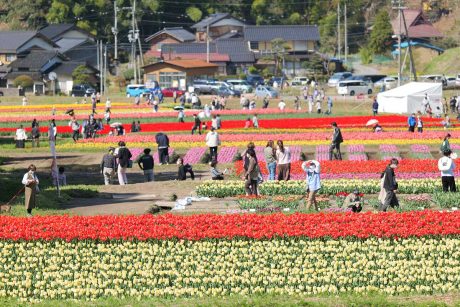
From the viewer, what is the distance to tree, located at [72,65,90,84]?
10338 centimetres

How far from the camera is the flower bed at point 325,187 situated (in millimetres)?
33656

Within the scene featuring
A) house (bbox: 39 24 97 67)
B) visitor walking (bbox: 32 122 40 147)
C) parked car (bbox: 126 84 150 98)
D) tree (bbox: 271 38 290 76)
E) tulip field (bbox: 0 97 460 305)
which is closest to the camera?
tulip field (bbox: 0 97 460 305)

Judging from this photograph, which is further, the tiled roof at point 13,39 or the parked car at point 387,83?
the tiled roof at point 13,39

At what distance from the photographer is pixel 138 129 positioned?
6094cm

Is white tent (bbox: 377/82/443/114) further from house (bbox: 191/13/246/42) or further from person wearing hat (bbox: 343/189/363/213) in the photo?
house (bbox: 191/13/246/42)

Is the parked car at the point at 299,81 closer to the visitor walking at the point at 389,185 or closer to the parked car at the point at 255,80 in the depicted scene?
the parked car at the point at 255,80

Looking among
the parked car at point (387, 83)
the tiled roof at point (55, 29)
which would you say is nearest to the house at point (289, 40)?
the tiled roof at point (55, 29)

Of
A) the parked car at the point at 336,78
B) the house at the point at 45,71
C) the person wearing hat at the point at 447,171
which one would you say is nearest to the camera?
the person wearing hat at the point at 447,171

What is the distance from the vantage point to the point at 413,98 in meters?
73.2

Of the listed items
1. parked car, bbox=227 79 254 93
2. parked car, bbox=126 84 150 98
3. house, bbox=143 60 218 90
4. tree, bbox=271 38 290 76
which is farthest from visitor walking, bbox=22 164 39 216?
tree, bbox=271 38 290 76

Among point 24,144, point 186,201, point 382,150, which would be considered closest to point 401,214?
point 186,201

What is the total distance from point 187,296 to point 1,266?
457 cm

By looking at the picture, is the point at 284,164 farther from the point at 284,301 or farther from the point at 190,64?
the point at 190,64

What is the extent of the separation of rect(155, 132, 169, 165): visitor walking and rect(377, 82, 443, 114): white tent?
3054 cm
